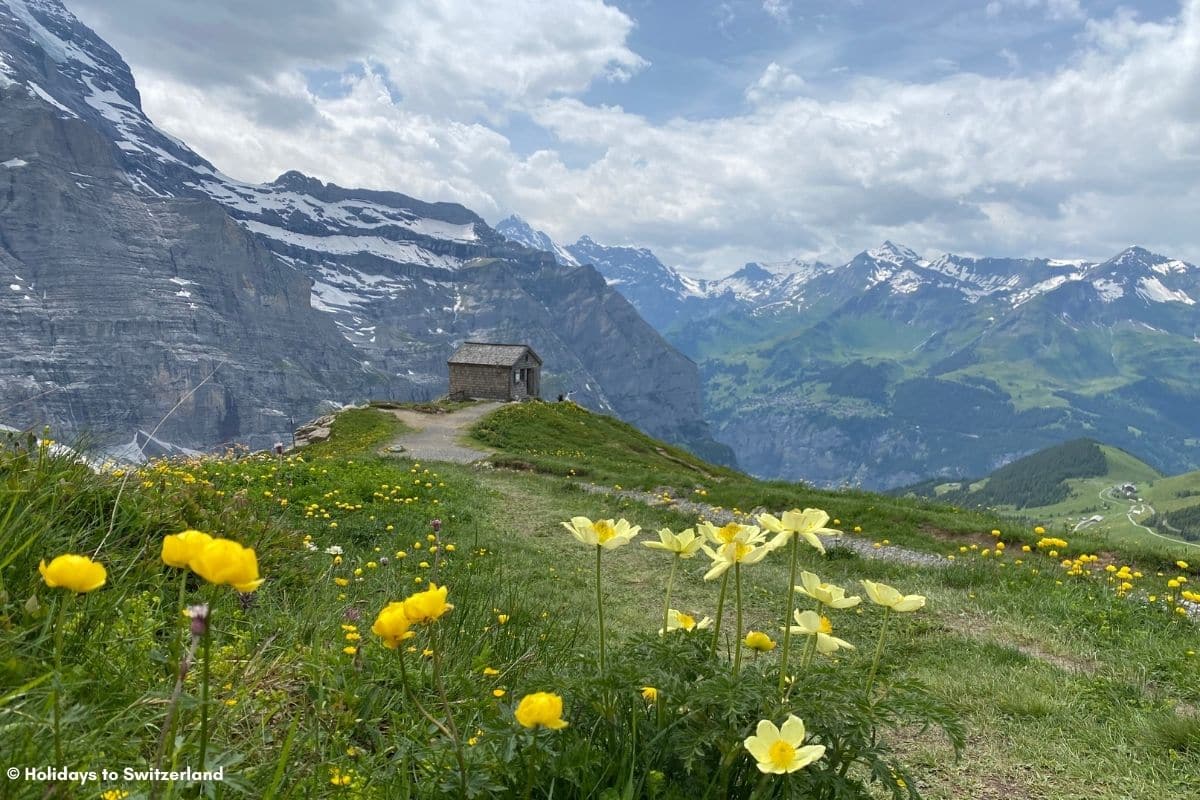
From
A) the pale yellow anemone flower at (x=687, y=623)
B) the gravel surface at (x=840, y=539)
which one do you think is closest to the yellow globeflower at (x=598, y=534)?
the pale yellow anemone flower at (x=687, y=623)

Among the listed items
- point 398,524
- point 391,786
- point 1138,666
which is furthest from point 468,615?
point 398,524

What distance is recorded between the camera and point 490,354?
60844mm

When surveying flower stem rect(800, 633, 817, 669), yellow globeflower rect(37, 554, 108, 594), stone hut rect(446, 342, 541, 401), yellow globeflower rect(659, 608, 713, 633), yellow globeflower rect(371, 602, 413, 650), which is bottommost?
stone hut rect(446, 342, 541, 401)

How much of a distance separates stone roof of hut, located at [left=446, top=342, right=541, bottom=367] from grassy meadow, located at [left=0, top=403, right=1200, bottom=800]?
46.9 meters

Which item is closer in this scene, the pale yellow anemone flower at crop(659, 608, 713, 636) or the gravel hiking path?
the pale yellow anemone flower at crop(659, 608, 713, 636)

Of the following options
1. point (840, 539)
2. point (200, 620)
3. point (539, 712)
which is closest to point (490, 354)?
point (840, 539)

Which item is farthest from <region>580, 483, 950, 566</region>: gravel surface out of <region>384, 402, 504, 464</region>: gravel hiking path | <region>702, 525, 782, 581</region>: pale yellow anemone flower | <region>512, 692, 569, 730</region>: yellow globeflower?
<region>512, 692, 569, 730</region>: yellow globeflower

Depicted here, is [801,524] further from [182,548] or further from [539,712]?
[182,548]

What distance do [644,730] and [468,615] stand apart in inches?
131

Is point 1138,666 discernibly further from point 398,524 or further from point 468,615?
point 398,524

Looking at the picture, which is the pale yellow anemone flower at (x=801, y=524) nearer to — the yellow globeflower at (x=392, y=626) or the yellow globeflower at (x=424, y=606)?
the yellow globeflower at (x=424, y=606)

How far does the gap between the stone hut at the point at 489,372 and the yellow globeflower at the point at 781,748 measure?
2262 inches

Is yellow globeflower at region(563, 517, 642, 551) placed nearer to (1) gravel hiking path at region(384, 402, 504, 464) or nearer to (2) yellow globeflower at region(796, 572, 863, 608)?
(2) yellow globeflower at region(796, 572, 863, 608)

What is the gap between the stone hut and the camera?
5944 centimetres
